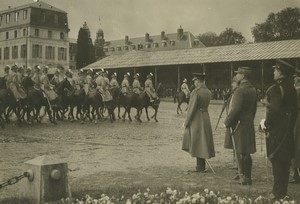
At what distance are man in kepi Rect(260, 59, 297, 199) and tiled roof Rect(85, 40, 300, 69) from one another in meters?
23.2

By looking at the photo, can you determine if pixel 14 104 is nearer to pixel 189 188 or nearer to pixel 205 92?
pixel 205 92

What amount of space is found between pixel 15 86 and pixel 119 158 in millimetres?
6400

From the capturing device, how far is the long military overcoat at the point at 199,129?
7.27m

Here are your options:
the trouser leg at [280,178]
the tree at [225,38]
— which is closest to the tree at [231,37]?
the tree at [225,38]

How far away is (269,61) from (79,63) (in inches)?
763

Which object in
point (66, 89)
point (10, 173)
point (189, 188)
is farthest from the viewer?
point (66, 89)

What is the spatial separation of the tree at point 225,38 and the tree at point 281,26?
73.2ft

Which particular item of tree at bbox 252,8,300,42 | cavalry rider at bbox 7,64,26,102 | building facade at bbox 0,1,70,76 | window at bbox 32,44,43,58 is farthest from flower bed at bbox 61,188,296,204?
tree at bbox 252,8,300,42

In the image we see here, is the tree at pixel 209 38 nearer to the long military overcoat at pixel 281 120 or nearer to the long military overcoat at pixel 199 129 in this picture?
the long military overcoat at pixel 199 129

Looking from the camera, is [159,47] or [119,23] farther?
[159,47]

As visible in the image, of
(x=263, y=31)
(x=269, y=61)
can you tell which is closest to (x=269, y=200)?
(x=269, y=61)

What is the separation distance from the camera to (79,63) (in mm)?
42469

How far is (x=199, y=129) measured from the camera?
7.36 metres

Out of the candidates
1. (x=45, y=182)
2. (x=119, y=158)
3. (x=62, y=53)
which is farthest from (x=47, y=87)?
(x=62, y=53)
